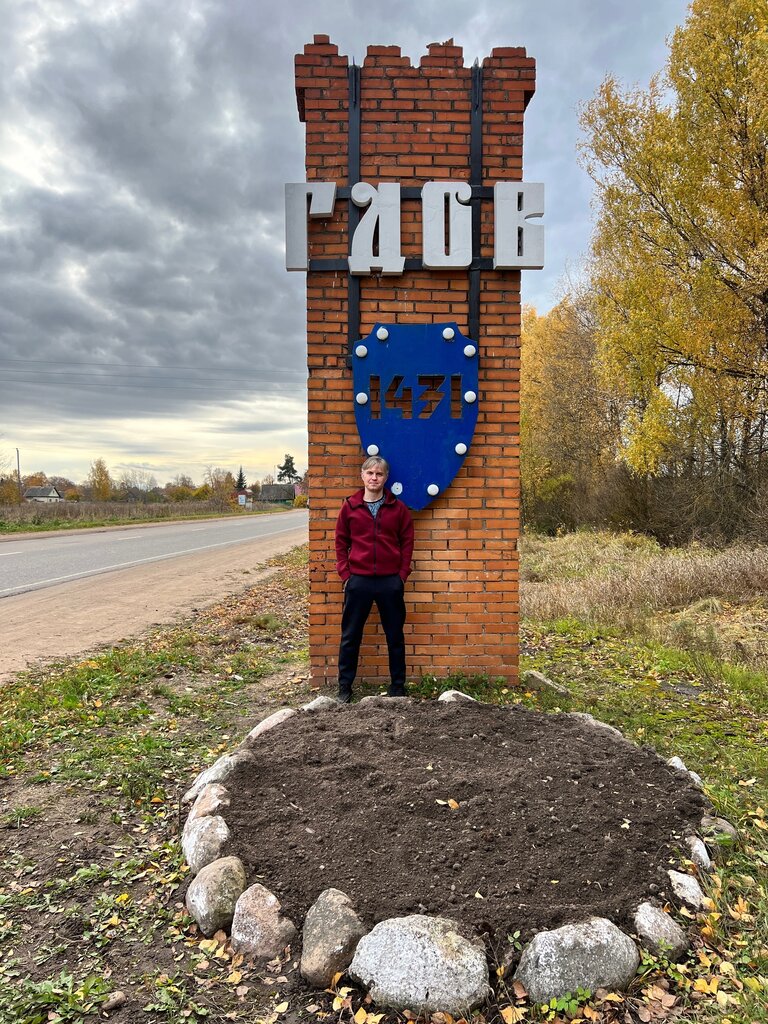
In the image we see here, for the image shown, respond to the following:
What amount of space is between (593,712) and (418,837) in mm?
2677

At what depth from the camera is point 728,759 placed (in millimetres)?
4305

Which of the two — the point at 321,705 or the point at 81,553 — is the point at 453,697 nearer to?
the point at 321,705

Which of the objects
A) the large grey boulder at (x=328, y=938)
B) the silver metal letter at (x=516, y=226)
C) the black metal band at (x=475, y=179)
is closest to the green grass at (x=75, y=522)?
the black metal band at (x=475, y=179)

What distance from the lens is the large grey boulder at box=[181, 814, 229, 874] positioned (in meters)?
3.07

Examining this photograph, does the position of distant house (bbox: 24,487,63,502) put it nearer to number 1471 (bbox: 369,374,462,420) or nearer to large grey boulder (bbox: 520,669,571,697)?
number 1471 (bbox: 369,374,462,420)

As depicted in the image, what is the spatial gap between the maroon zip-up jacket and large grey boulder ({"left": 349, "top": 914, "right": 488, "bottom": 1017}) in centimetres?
280

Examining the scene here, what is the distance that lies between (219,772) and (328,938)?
54.7 inches

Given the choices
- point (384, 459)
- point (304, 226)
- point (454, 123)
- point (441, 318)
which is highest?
point (454, 123)

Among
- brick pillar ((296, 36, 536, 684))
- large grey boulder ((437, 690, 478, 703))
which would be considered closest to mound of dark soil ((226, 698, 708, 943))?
large grey boulder ((437, 690, 478, 703))

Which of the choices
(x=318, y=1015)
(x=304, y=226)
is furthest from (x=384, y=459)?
(x=318, y=1015)

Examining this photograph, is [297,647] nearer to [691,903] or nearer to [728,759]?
[728,759]

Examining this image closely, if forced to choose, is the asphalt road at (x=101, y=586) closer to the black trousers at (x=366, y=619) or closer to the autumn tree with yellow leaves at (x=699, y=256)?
the black trousers at (x=366, y=619)

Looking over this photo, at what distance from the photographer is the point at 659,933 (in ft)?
8.35

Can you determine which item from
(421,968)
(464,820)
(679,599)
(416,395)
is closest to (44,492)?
(679,599)
